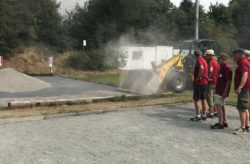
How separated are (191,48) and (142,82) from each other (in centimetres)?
318

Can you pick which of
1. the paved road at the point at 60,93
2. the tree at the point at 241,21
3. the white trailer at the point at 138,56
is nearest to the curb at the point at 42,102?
the paved road at the point at 60,93

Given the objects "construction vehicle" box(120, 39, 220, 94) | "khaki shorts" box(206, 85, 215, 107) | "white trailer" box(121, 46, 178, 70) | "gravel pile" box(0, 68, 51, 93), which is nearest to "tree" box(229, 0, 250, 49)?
"white trailer" box(121, 46, 178, 70)

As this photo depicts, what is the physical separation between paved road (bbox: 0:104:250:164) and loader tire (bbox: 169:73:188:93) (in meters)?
4.93

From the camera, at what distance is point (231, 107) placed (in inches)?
362

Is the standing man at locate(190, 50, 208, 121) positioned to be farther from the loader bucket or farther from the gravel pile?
the gravel pile

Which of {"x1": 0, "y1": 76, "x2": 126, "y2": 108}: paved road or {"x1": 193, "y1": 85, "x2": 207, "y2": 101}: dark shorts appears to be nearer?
{"x1": 193, "y1": 85, "x2": 207, "y2": 101}: dark shorts

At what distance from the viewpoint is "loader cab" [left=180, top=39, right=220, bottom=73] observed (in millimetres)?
13155

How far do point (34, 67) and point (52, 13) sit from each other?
33.6ft

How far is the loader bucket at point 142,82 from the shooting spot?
39.2 ft

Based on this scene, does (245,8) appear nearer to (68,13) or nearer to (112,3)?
(112,3)

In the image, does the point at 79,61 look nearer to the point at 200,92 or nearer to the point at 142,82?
the point at 142,82

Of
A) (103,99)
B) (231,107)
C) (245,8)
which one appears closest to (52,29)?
(103,99)

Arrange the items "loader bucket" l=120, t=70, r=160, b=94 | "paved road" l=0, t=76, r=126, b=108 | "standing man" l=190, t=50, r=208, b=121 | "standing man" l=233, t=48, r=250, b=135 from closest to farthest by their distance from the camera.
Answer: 1. "standing man" l=233, t=48, r=250, b=135
2. "standing man" l=190, t=50, r=208, b=121
3. "paved road" l=0, t=76, r=126, b=108
4. "loader bucket" l=120, t=70, r=160, b=94

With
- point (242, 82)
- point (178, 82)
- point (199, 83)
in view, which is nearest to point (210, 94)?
point (199, 83)
